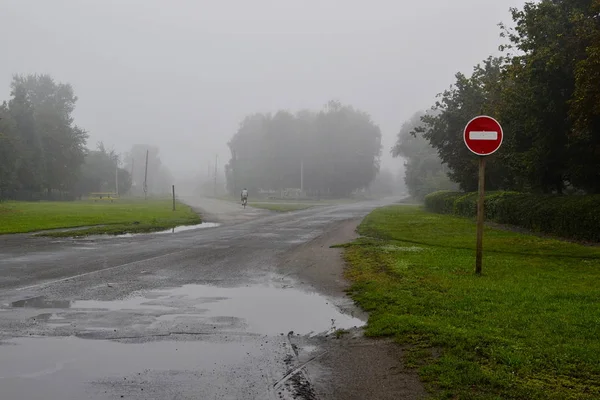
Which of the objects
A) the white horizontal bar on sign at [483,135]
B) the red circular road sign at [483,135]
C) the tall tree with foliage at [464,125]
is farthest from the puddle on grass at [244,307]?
the tall tree with foliage at [464,125]

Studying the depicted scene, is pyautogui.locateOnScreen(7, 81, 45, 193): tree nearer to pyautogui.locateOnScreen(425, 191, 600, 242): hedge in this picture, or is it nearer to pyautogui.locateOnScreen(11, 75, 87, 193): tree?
pyautogui.locateOnScreen(11, 75, 87, 193): tree

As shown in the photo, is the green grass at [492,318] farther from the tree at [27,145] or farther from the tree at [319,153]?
the tree at [319,153]

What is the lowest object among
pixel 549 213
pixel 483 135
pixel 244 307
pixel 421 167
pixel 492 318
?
pixel 244 307

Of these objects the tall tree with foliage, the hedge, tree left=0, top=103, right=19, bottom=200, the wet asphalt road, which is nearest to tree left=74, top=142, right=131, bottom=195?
tree left=0, top=103, right=19, bottom=200

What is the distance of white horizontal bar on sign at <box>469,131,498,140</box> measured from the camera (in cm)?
1016

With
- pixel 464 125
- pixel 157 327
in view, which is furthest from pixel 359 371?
pixel 464 125

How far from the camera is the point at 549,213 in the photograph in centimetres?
1925

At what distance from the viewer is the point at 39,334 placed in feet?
19.9

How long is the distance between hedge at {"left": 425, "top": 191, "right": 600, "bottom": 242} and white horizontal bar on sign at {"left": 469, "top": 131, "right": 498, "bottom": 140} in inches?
304

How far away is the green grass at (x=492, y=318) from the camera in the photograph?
4.45 metres

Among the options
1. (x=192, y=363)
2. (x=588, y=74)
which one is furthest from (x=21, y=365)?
(x=588, y=74)

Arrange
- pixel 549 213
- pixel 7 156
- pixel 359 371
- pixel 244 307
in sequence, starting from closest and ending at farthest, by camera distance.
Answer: pixel 359 371 → pixel 244 307 → pixel 549 213 → pixel 7 156

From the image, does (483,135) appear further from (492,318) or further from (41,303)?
(41,303)

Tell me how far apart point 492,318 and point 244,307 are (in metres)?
3.56
